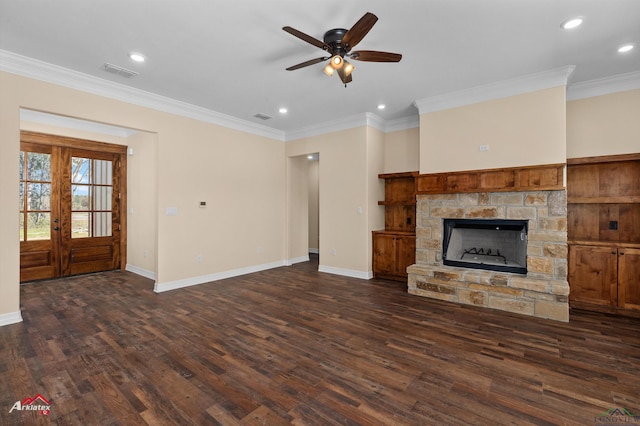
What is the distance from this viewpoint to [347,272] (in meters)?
5.68

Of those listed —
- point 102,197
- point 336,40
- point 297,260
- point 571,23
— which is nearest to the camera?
point 571,23

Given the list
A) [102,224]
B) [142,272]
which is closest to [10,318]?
[142,272]

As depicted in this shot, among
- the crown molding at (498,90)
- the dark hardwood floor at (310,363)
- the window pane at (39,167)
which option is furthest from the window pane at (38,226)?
the crown molding at (498,90)

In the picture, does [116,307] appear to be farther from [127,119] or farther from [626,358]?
[626,358]

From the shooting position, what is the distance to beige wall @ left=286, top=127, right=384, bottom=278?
18.0 ft

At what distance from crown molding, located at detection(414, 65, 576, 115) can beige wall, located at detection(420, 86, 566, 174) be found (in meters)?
0.06

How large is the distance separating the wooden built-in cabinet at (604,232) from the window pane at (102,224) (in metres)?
7.98

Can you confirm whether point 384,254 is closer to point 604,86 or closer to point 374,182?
point 374,182

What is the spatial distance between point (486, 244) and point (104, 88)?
5946mm

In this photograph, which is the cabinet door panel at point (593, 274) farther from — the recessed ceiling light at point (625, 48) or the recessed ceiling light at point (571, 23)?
the recessed ceiling light at point (571, 23)

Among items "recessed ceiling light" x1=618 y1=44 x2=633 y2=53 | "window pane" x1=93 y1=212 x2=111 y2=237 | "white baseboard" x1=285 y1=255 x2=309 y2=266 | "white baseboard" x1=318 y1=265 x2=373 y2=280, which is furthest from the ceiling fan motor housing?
"window pane" x1=93 y1=212 x2=111 y2=237

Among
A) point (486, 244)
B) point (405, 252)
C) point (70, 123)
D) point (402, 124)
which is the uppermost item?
point (402, 124)

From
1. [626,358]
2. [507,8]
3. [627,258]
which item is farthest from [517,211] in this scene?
[507,8]

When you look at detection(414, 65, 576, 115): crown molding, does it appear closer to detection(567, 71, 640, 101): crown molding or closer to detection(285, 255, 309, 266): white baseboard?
detection(567, 71, 640, 101): crown molding
